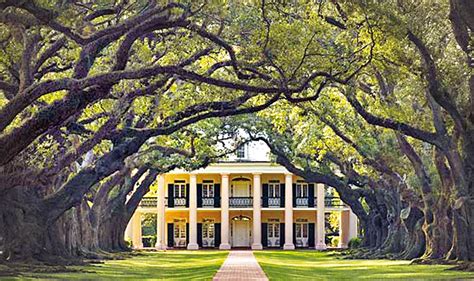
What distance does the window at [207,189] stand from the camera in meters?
68.9

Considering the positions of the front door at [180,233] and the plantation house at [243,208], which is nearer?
the plantation house at [243,208]

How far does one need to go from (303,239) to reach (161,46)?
4664cm

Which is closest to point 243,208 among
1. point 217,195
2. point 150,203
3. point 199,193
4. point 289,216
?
point 217,195

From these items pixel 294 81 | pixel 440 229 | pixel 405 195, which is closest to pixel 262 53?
pixel 294 81

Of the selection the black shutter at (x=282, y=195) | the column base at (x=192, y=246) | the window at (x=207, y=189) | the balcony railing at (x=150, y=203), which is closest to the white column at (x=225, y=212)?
the column base at (x=192, y=246)

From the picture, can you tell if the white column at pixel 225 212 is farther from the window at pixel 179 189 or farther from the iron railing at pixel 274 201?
the window at pixel 179 189

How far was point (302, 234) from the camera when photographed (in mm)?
69188

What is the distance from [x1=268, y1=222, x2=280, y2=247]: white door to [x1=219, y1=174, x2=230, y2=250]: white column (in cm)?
389

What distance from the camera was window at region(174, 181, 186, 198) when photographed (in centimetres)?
6938

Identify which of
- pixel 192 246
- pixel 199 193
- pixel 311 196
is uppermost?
pixel 199 193

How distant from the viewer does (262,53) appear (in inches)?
792

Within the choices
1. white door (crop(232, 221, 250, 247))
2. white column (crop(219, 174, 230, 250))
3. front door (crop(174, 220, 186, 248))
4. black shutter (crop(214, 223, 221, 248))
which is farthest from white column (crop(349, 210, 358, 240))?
front door (crop(174, 220, 186, 248))

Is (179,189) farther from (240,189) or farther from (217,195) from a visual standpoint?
(240,189)

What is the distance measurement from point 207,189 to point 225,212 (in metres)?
3.13
